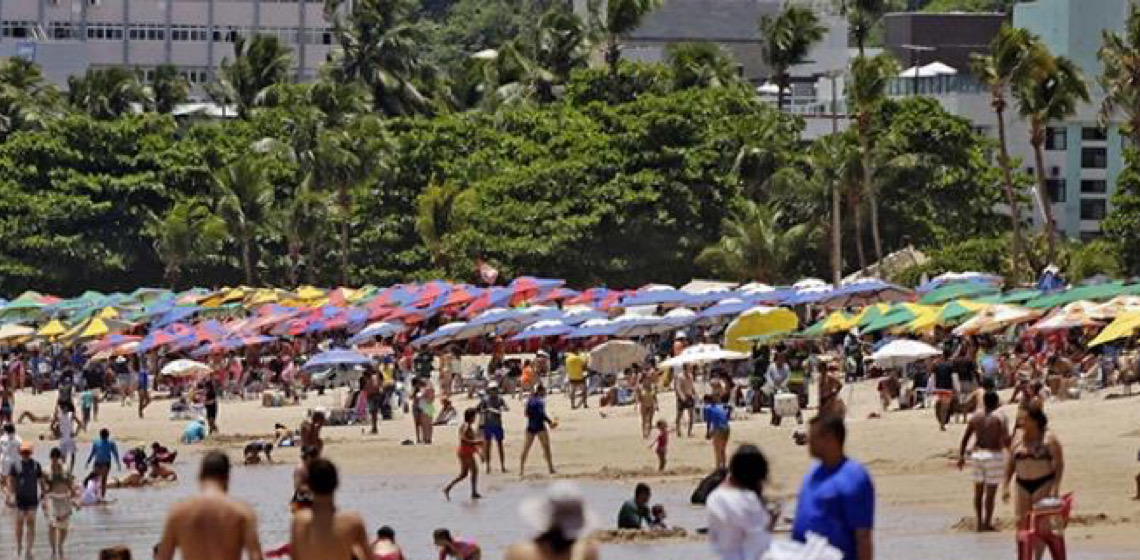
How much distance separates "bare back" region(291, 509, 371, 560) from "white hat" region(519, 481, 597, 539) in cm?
184

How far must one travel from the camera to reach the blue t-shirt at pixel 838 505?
1053 cm

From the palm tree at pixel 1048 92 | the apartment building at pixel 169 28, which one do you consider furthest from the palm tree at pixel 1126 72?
the apartment building at pixel 169 28

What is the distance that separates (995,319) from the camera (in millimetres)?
46625

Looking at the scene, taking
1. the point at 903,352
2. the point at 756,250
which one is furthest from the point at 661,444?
the point at 756,250

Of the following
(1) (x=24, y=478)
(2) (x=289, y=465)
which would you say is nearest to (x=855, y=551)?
(1) (x=24, y=478)

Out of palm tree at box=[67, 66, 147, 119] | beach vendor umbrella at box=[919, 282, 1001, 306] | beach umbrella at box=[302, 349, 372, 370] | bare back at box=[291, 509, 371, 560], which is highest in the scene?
palm tree at box=[67, 66, 147, 119]

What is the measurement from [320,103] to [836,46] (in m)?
40.2

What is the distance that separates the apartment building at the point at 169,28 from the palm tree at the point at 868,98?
2307 inches

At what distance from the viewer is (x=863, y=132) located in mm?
69875

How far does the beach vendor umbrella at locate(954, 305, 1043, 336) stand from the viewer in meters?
46.2

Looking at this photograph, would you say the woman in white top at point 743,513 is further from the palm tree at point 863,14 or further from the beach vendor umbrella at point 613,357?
the palm tree at point 863,14

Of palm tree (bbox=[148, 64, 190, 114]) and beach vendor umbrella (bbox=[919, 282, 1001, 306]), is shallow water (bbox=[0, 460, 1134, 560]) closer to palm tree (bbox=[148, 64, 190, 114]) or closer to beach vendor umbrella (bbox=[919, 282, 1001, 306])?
beach vendor umbrella (bbox=[919, 282, 1001, 306])

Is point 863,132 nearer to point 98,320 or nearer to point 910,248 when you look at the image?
point 910,248

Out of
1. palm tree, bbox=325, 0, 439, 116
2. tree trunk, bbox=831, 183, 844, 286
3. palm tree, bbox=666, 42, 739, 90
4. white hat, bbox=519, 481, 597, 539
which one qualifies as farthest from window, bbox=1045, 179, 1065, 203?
white hat, bbox=519, 481, 597, 539
